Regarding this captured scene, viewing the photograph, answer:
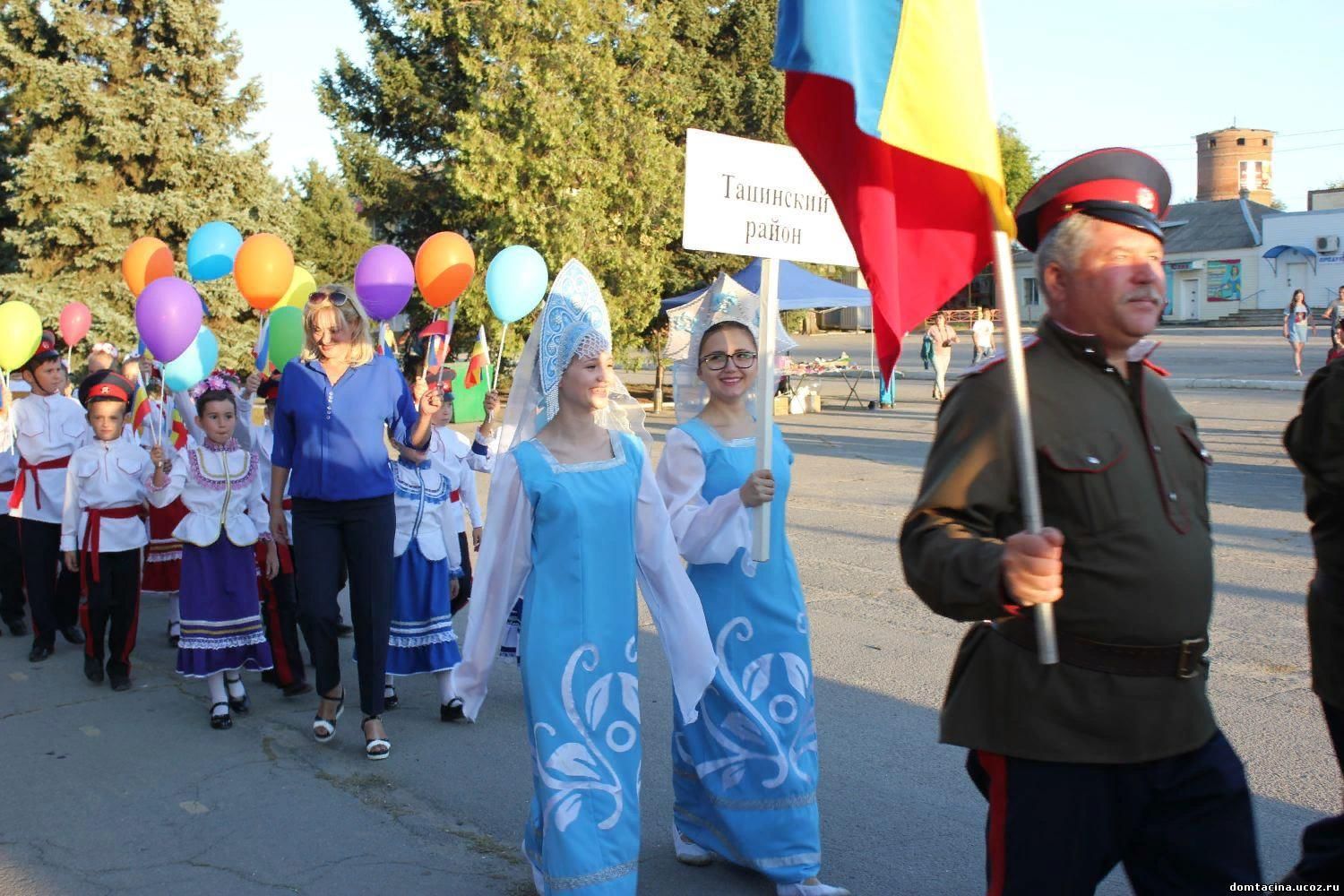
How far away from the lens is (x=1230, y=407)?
20.0 m

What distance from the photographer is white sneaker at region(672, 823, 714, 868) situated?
14.5 ft

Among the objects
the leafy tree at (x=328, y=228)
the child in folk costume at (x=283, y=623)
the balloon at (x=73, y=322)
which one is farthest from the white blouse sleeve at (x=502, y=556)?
the leafy tree at (x=328, y=228)

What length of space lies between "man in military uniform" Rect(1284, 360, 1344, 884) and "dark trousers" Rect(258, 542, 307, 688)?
5.11 metres

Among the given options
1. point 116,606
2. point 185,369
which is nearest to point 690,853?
point 116,606

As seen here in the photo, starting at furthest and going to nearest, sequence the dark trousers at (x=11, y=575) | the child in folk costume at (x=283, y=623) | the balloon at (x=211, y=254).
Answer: the balloon at (x=211, y=254)
the dark trousers at (x=11, y=575)
the child in folk costume at (x=283, y=623)

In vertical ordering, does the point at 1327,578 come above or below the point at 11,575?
above

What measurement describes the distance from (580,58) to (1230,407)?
1207 centimetres

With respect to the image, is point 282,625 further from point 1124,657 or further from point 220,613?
point 1124,657

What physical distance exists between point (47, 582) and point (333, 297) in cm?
339

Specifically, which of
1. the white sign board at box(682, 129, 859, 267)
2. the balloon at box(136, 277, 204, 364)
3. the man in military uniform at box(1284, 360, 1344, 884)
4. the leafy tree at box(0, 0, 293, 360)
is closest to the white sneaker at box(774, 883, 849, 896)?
the man in military uniform at box(1284, 360, 1344, 884)

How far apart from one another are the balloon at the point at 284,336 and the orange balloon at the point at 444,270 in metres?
0.82

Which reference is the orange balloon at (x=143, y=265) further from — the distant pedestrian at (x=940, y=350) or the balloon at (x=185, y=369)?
the distant pedestrian at (x=940, y=350)

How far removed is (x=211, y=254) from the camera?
8.71 meters

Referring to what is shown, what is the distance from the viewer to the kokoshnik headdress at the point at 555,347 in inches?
166
